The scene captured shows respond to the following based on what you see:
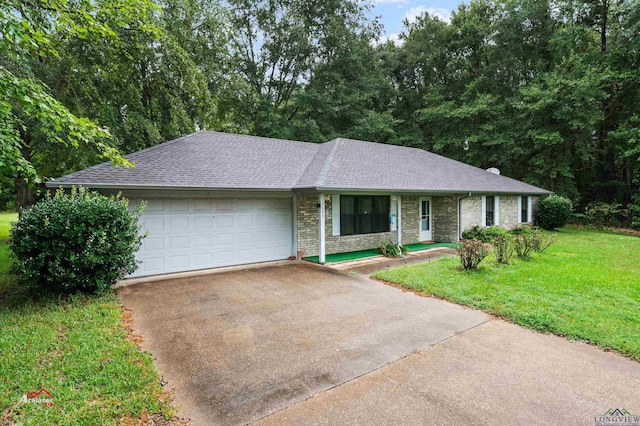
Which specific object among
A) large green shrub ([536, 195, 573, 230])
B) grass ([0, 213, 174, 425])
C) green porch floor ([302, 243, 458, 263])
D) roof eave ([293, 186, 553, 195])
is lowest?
grass ([0, 213, 174, 425])

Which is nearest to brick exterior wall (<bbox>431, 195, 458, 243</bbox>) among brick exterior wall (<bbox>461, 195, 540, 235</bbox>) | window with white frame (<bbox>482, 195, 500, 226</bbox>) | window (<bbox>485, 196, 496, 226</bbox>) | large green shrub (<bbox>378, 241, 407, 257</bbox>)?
brick exterior wall (<bbox>461, 195, 540, 235</bbox>)

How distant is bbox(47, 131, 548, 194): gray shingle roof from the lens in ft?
25.3

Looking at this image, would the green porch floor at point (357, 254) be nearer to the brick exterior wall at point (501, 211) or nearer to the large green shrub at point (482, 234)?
the large green shrub at point (482, 234)

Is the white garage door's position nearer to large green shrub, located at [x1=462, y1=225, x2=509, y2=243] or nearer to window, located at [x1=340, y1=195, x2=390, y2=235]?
window, located at [x1=340, y1=195, x2=390, y2=235]

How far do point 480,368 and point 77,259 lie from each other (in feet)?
22.1

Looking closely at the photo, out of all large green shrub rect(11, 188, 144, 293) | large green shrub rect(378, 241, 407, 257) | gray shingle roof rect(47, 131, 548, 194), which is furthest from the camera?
large green shrub rect(378, 241, 407, 257)

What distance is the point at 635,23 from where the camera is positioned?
16.0m

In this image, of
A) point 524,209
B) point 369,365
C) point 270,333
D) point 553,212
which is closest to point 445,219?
point 524,209

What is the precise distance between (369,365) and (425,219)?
11010 millimetres

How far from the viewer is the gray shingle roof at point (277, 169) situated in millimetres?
7711

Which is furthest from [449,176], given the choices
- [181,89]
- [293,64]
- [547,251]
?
[293,64]

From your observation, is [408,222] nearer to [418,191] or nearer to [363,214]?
[418,191]

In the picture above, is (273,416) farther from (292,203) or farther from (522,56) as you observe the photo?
(522,56)

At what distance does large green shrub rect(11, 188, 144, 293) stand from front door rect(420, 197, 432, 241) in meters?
11.1
